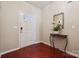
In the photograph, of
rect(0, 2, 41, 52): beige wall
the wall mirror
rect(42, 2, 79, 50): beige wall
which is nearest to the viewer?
rect(42, 2, 79, 50): beige wall

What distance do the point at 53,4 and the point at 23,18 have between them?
1.53m

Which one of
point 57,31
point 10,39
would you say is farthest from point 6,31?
point 57,31

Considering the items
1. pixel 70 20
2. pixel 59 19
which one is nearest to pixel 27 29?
pixel 59 19

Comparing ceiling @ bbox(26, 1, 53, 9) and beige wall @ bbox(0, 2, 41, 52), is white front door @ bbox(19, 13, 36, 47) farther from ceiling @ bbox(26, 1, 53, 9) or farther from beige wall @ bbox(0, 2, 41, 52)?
ceiling @ bbox(26, 1, 53, 9)

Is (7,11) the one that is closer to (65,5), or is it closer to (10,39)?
(10,39)

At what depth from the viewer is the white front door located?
180 inches

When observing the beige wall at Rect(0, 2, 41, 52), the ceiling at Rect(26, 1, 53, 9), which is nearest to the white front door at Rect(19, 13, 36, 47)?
the beige wall at Rect(0, 2, 41, 52)

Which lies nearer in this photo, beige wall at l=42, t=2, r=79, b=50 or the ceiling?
beige wall at l=42, t=2, r=79, b=50

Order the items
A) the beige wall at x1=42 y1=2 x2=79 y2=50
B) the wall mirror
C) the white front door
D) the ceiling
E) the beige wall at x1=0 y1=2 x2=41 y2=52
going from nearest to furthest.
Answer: the beige wall at x1=42 y1=2 x2=79 y2=50 → the beige wall at x1=0 y1=2 x2=41 y2=52 → the wall mirror → the white front door → the ceiling

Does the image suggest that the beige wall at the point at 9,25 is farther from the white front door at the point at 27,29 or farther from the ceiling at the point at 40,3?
the ceiling at the point at 40,3

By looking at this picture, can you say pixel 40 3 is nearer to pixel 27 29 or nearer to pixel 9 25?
pixel 27 29

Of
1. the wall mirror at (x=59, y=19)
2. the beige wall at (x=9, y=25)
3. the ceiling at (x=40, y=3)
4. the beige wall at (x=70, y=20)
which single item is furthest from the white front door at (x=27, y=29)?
the wall mirror at (x=59, y=19)

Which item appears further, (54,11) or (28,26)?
(28,26)

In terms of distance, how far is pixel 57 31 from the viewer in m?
4.05
